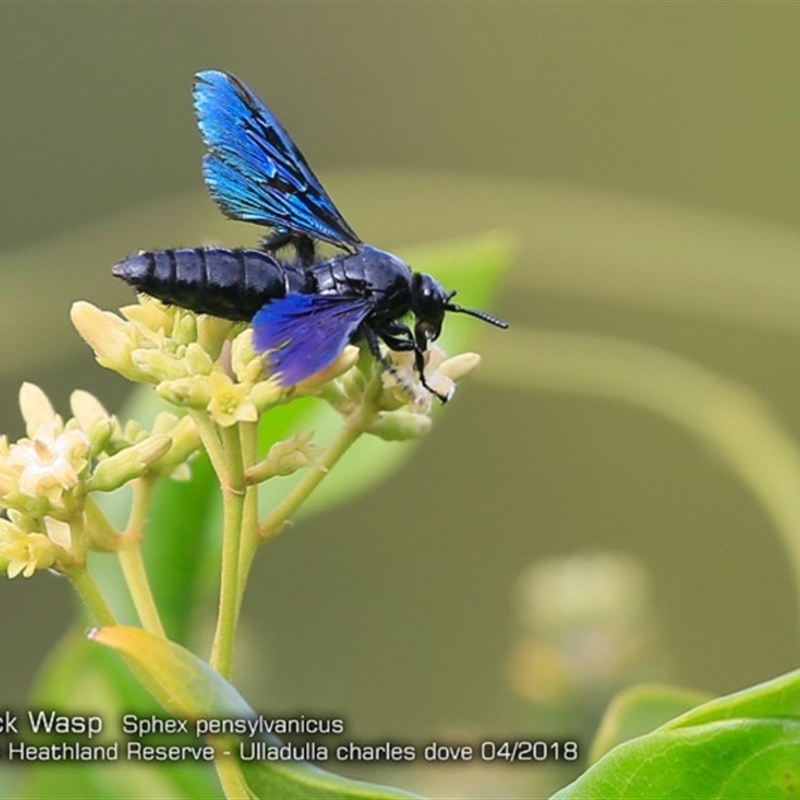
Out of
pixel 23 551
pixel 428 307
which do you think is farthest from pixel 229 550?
pixel 428 307

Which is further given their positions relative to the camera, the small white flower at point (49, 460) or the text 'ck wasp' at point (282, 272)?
the text 'ck wasp' at point (282, 272)

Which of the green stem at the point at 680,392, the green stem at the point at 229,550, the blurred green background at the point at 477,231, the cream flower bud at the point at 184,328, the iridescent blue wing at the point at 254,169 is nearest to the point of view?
the green stem at the point at 229,550

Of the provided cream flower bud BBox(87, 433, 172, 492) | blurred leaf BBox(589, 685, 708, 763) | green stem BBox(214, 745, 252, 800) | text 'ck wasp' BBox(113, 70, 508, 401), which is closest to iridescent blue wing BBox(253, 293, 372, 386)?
text 'ck wasp' BBox(113, 70, 508, 401)

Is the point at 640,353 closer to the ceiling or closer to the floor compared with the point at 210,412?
closer to the ceiling

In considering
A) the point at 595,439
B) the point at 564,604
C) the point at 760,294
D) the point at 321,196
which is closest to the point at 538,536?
the point at 595,439

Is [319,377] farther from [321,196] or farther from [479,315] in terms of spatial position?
[321,196]

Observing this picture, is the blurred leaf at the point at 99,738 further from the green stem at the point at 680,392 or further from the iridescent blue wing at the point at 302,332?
the green stem at the point at 680,392

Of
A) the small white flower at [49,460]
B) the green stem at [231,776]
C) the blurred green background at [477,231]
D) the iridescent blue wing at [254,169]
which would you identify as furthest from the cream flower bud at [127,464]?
the blurred green background at [477,231]
